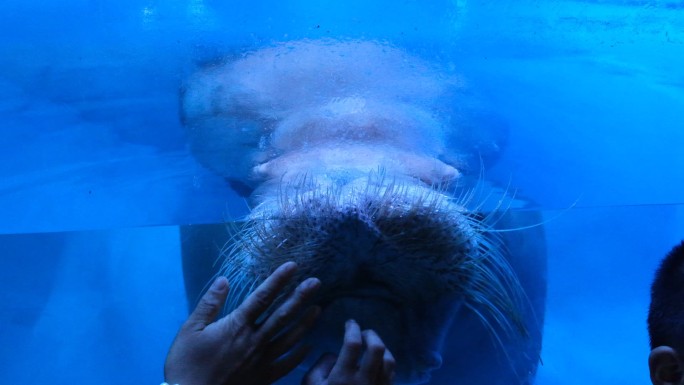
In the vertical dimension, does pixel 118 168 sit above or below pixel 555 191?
below

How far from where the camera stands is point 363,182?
178 cm

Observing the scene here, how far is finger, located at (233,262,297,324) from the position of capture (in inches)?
61.2

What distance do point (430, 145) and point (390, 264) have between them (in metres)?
0.53

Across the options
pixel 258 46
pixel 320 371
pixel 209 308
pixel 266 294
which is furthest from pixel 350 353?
pixel 258 46

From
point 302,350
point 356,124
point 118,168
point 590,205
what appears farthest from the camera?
point 590,205

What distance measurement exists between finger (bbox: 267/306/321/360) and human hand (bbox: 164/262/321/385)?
10mm

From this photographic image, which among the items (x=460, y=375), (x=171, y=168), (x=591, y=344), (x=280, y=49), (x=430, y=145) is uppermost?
(x=591, y=344)

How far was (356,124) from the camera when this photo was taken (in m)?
1.93

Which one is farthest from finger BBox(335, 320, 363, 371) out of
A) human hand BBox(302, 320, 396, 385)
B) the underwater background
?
the underwater background

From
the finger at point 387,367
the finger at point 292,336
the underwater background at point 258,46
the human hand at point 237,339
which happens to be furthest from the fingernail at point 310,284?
the underwater background at point 258,46

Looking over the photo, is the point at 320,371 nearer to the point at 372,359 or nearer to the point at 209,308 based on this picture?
the point at 372,359

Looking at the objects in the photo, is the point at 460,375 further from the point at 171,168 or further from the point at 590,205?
the point at 171,168

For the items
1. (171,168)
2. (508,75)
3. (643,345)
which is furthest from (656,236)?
(171,168)

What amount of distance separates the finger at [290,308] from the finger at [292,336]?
71 mm
